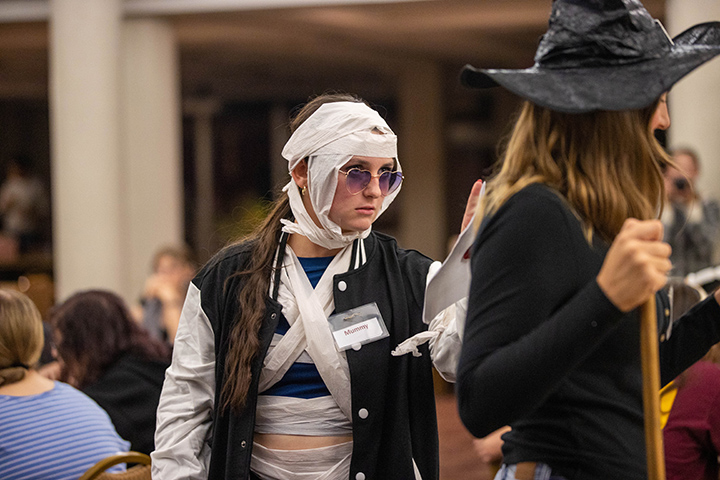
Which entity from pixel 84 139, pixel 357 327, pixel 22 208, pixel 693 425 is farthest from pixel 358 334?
pixel 22 208

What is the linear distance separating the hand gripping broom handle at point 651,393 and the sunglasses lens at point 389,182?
91 cm

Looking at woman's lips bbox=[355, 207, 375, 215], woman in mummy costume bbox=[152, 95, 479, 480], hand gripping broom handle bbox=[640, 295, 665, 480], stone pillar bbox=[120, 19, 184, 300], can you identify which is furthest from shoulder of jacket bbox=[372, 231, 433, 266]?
stone pillar bbox=[120, 19, 184, 300]

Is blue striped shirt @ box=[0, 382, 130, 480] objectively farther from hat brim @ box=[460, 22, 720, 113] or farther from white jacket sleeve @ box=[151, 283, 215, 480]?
hat brim @ box=[460, 22, 720, 113]

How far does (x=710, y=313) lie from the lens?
1463 millimetres

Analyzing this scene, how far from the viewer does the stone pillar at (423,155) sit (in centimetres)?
1194

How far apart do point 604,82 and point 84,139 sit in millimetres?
6787

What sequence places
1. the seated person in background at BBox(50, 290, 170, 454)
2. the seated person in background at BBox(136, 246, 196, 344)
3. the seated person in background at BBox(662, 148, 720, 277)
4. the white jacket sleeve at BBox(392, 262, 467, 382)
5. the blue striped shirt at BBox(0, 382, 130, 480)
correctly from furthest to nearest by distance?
1. the seated person in background at BBox(136, 246, 196, 344)
2. the seated person in background at BBox(662, 148, 720, 277)
3. the seated person in background at BBox(50, 290, 170, 454)
4. the blue striped shirt at BBox(0, 382, 130, 480)
5. the white jacket sleeve at BBox(392, 262, 467, 382)

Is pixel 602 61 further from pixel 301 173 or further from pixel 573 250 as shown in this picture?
pixel 301 173

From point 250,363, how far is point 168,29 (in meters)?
6.69

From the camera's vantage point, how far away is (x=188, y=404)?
74.7 inches

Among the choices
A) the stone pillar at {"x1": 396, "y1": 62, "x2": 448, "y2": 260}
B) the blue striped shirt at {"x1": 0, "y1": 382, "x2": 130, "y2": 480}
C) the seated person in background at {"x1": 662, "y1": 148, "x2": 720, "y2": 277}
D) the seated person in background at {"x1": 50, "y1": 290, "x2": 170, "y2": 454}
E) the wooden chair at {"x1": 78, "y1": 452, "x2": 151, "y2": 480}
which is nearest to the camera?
the wooden chair at {"x1": 78, "y1": 452, "x2": 151, "y2": 480}

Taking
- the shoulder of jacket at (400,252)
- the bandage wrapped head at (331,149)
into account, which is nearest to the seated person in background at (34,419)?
the bandage wrapped head at (331,149)

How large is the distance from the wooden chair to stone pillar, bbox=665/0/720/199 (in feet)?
18.2

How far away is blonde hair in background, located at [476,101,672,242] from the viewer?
117cm
